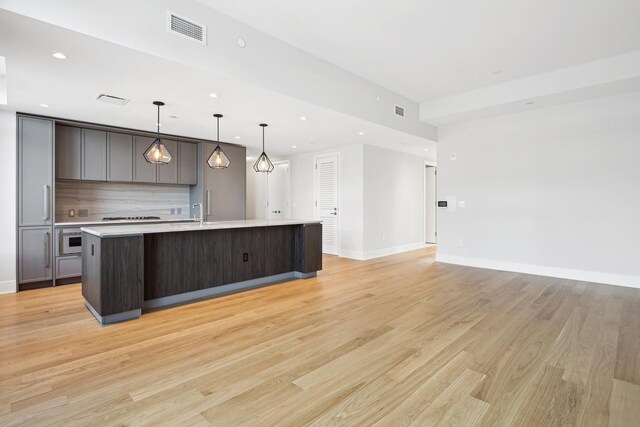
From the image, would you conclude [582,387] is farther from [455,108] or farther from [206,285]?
[455,108]

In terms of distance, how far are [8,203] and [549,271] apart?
803 cm

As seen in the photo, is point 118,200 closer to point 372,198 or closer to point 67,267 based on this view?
point 67,267

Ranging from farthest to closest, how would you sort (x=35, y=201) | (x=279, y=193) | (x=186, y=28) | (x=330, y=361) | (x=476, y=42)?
(x=279, y=193), (x=35, y=201), (x=476, y=42), (x=186, y=28), (x=330, y=361)

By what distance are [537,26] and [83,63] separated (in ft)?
14.7

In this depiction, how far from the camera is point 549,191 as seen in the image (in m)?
5.25

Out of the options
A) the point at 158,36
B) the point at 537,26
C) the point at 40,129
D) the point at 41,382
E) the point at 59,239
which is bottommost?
the point at 41,382

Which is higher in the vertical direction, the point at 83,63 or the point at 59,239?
the point at 83,63

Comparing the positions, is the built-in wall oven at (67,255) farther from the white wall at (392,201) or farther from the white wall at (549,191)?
the white wall at (549,191)

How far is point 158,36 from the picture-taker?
2.80 m

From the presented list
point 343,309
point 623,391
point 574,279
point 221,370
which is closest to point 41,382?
point 221,370

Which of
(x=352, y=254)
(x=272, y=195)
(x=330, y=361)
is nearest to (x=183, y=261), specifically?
(x=330, y=361)

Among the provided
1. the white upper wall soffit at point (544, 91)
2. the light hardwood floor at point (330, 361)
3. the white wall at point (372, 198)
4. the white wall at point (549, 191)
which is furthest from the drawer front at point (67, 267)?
the white wall at point (549, 191)

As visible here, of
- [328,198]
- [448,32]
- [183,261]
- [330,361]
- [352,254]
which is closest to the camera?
[330,361]

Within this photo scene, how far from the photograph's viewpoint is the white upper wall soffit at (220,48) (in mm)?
2451
